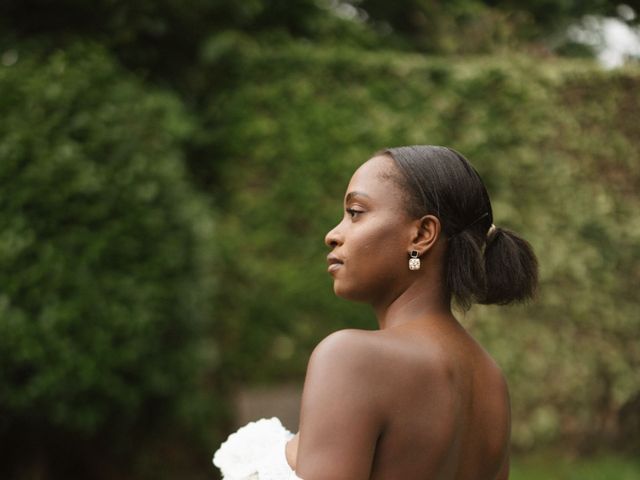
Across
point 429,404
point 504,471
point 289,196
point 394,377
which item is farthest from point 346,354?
point 289,196

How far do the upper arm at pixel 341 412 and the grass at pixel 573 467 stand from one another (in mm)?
4969

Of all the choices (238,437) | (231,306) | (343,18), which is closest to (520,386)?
(231,306)

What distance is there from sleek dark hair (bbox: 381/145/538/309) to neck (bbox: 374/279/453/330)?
5cm

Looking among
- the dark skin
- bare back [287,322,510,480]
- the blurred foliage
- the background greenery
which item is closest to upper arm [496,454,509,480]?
the dark skin

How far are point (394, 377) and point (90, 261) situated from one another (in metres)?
3.93

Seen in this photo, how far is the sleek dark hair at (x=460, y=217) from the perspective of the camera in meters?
2.06

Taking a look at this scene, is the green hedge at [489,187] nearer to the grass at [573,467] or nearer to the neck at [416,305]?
the grass at [573,467]

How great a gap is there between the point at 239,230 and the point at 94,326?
221 centimetres

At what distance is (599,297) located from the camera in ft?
23.4

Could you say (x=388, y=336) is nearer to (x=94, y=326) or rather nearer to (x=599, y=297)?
(x=94, y=326)

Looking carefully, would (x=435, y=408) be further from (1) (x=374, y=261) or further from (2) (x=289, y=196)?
(2) (x=289, y=196)

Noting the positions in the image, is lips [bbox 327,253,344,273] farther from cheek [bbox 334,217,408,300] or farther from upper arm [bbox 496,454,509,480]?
upper arm [bbox 496,454,509,480]

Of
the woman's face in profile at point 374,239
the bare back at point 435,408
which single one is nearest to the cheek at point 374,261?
the woman's face in profile at point 374,239

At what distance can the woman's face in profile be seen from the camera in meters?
2.05
